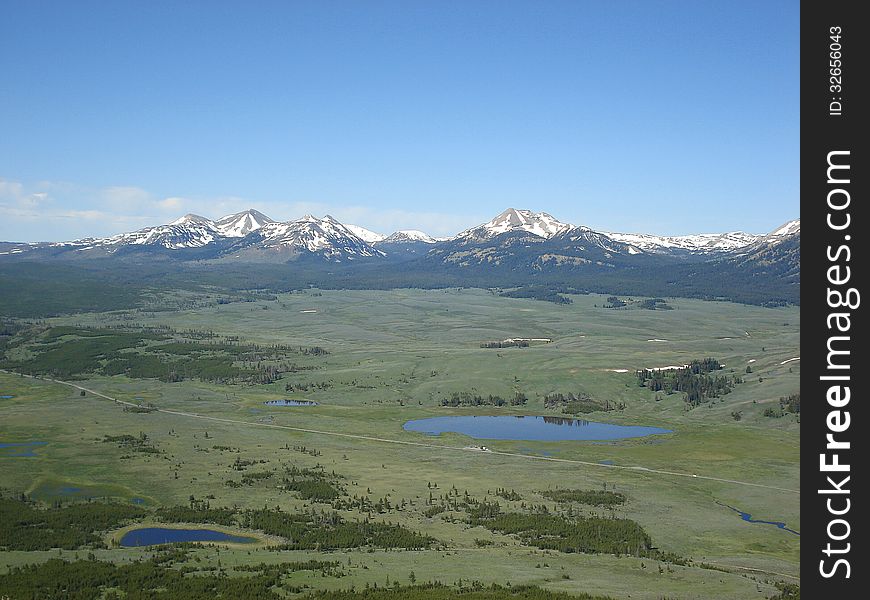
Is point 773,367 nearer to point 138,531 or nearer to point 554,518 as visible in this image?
point 554,518

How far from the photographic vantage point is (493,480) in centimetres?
8869

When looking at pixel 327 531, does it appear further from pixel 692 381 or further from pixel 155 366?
pixel 155 366

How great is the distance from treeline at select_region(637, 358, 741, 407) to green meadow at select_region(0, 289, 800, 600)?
2.73 m

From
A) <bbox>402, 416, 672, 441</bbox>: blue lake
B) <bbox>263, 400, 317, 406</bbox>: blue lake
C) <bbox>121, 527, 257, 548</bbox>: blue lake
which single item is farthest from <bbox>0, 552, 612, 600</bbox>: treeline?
<bbox>263, 400, 317, 406</bbox>: blue lake

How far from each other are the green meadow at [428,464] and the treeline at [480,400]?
4.22 feet


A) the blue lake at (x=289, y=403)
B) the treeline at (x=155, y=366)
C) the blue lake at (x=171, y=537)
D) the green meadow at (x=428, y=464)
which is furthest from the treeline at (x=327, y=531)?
the treeline at (x=155, y=366)

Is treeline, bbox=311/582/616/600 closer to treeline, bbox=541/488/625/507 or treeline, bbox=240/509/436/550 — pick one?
Answer: treeline, bbox=240/509/436/550

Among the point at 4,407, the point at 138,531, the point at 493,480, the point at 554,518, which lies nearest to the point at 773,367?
the point at 493,480

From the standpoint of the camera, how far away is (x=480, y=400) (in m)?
150

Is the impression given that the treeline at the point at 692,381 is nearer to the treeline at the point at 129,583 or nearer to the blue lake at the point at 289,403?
the blue lake at the point at 289,403
